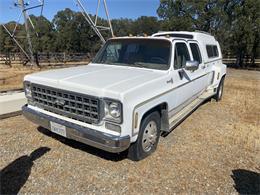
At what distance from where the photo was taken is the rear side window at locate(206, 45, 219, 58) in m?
7.40

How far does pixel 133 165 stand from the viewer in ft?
13.0

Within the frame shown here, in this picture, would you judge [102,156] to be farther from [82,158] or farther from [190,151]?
[190,151]

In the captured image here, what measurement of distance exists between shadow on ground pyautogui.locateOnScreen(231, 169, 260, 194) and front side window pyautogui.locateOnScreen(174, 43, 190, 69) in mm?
2183

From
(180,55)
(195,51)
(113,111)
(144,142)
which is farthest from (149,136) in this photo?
(195,51)

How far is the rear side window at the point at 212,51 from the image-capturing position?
7.40 m

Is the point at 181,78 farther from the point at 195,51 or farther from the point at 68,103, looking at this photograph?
the point at 68,103

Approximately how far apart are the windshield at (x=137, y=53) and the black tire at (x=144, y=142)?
1.07 meters

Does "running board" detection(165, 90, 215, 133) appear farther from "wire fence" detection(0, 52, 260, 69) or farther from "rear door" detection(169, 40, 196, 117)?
"wire fence" detection(0, 52, 260, 69)

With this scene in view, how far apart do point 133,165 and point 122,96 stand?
138 cm

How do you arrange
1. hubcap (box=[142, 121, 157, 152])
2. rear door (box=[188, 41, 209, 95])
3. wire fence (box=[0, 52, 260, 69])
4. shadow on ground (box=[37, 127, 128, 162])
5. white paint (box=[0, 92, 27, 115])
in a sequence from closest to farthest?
hubcap (box=[142, 121, 157, 152]) → shadow on ground (box=[37, 127, 128, 162]) → white paint (box=[0, 92, 27, 115]) → rear door (box=[188, 41, 209, 95]) → wire fence (box=[0, 52, 260, 69])

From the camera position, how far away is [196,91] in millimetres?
6141

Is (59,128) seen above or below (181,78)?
below

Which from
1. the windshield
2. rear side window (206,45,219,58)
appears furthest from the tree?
the windshield

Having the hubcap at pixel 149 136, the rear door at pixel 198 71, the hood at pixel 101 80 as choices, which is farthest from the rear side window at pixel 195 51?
the hubcap at pixel 149 136
